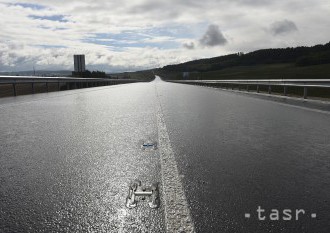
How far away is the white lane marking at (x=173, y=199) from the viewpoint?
330cm

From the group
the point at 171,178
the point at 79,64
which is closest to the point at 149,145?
the point at 171,178

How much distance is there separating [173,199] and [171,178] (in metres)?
0.76

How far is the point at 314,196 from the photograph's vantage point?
409cm

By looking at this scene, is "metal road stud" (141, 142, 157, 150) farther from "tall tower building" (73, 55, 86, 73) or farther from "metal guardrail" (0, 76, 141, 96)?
"tall tower building" (73, 55, 86, 73)

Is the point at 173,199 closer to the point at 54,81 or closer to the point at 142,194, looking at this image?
the point at 142,194

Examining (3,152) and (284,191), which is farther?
(3,152)

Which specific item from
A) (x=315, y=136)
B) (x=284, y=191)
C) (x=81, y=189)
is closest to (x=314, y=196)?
(x=284, y=191)

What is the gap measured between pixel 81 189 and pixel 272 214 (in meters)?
1.96

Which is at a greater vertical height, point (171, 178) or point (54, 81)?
point (171, 178)

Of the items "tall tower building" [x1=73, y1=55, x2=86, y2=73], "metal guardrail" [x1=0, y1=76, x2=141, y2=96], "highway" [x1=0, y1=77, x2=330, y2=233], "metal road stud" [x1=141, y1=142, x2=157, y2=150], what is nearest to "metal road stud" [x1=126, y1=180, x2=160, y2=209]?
"highway" [x1=0, y1=77, x2=330, y2=233]

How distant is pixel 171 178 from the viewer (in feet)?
15.5

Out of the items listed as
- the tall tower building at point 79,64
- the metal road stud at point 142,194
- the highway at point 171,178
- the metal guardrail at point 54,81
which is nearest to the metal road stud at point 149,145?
the highway at point 171,178

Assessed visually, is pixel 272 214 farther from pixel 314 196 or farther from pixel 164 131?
pixel 164 131

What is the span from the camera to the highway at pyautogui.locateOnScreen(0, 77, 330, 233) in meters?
3.40
